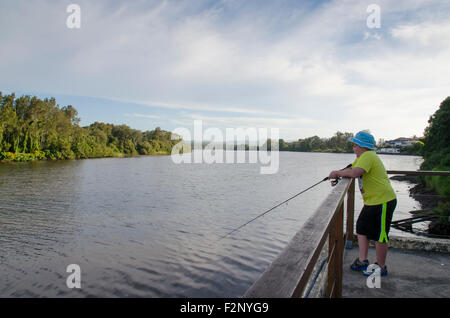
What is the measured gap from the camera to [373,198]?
11.8 feet

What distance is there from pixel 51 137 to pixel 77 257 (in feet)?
239

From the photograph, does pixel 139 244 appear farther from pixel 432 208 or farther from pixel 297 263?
pixel 297 263

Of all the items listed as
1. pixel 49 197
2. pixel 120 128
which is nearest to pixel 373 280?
pixel 49 197

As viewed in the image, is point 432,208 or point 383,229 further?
point 432,208

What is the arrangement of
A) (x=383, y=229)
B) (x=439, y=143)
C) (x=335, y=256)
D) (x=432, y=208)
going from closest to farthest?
(x=335, y=256)
(x=383, y=229)
(x=432, y=208)
(x=439, y=143)

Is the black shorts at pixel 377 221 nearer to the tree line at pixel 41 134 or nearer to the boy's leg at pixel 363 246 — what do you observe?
the boy's leg at pixel 363 246

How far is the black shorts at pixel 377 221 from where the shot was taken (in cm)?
349

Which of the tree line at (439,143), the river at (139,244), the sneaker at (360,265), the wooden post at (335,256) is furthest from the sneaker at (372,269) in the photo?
the tree line at (439,143)

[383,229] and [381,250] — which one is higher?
[383,229]

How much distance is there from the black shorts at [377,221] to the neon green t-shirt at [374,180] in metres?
0.07

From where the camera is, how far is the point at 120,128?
127m

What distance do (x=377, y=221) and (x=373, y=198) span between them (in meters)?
0.27

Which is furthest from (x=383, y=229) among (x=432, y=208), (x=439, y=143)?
(x=439, y=143)

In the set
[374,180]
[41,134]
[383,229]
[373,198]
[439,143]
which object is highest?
[41,134]
